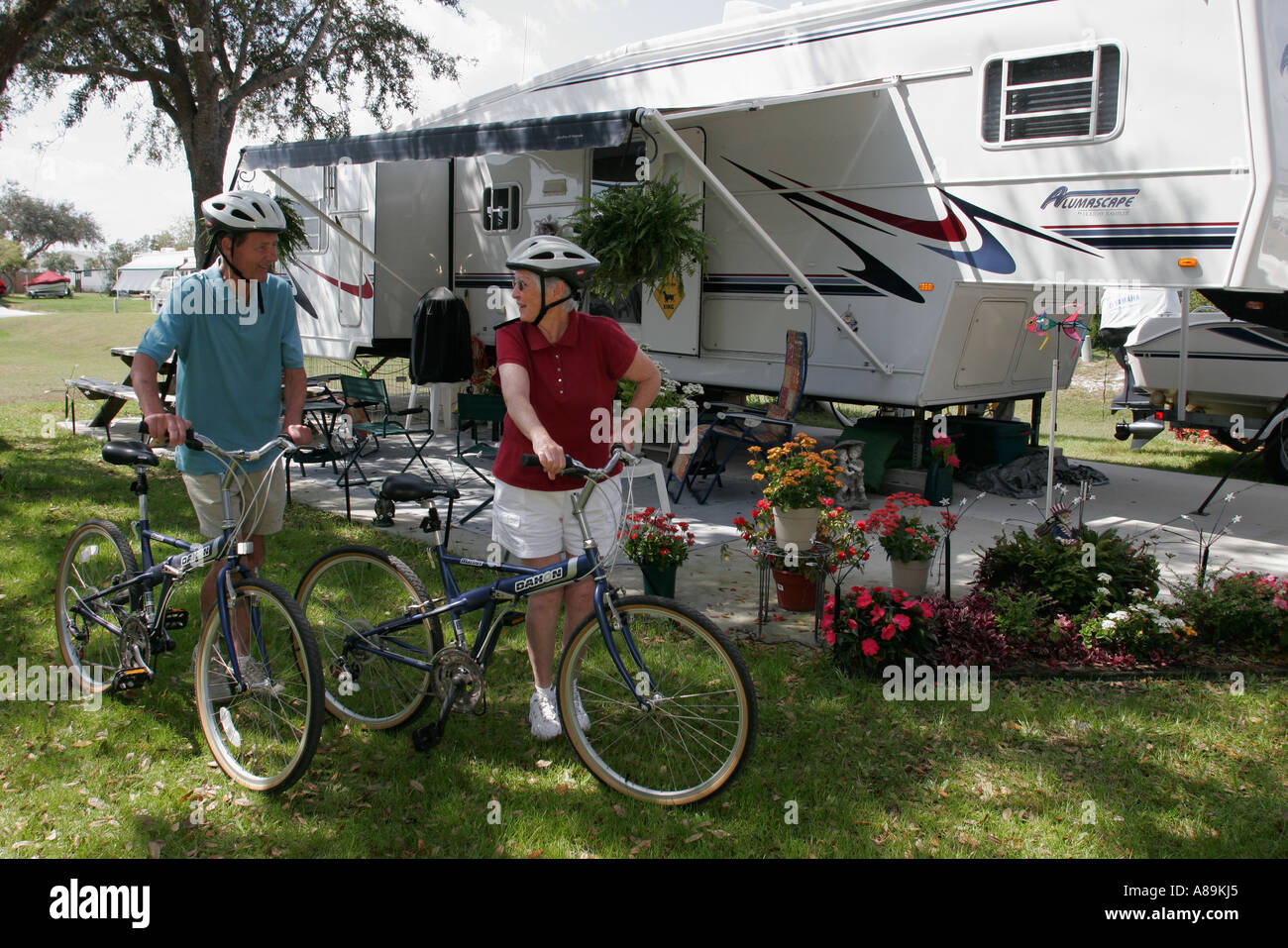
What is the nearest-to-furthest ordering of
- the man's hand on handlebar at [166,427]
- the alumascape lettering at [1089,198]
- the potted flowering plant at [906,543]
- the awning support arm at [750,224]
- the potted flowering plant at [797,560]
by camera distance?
the man's hand on handlebar at [166,427] < the potted flowering plant at [797,560] < the potted flowering plant at [906,543] < the alumascape lettering at [1089,198] < the awning support arm at [750,224]

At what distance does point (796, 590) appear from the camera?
543cm

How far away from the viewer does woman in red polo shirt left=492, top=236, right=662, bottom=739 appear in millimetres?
3537

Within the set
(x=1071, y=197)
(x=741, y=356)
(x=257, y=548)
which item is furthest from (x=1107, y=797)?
(x=741, y=356)

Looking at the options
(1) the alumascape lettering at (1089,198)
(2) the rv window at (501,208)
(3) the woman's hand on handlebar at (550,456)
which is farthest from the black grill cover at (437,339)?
A: (3) the woman's hand on handlebar at (550,456)

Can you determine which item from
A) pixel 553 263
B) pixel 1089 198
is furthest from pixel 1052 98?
pixel 553 263

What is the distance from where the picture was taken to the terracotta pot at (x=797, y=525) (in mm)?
5699

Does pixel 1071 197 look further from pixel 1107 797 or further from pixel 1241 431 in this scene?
pixel 1107 797

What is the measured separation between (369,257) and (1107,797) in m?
9.87

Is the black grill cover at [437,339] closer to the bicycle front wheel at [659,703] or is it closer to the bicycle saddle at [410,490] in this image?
the bicycle saddle at [410,490]

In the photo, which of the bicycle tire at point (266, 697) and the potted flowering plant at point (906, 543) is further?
the potted flowering plant at point (906, 543)

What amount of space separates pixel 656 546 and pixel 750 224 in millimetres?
3172

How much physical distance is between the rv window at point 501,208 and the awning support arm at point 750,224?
3.60 m

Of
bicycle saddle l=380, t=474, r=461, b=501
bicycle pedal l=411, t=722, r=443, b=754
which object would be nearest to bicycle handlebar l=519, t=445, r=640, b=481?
bicycle saddle l=380, t=474, r=461, b=501

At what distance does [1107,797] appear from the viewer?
354 cm
